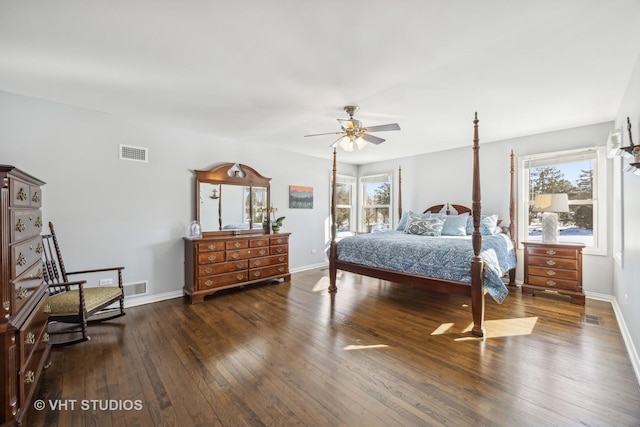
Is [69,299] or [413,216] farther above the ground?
[413,216]

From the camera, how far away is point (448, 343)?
8.45 feet

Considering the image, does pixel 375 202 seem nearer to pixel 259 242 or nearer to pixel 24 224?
pixel 259 242

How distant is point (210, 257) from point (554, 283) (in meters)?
4.71

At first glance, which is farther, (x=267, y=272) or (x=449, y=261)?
(x=267, y=272)

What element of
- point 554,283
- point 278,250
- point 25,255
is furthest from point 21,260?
point 554,283

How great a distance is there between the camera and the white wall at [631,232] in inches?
85.2

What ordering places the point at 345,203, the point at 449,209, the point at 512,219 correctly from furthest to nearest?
the point at 345,203
the point at 449,209
the point at 512,219

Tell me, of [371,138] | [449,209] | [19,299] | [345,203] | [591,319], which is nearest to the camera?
[19,299]

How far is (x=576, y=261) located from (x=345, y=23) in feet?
13.4

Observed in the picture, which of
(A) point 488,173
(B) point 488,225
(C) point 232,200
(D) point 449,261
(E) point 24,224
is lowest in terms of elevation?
(D) point 449,261

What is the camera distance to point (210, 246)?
12.9 feet

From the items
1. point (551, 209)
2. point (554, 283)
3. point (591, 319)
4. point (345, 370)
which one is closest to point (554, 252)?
point (554, 283)

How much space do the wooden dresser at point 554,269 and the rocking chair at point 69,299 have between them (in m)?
5.23

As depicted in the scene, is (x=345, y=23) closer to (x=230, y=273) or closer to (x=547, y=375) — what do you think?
(x=547, y=375)
